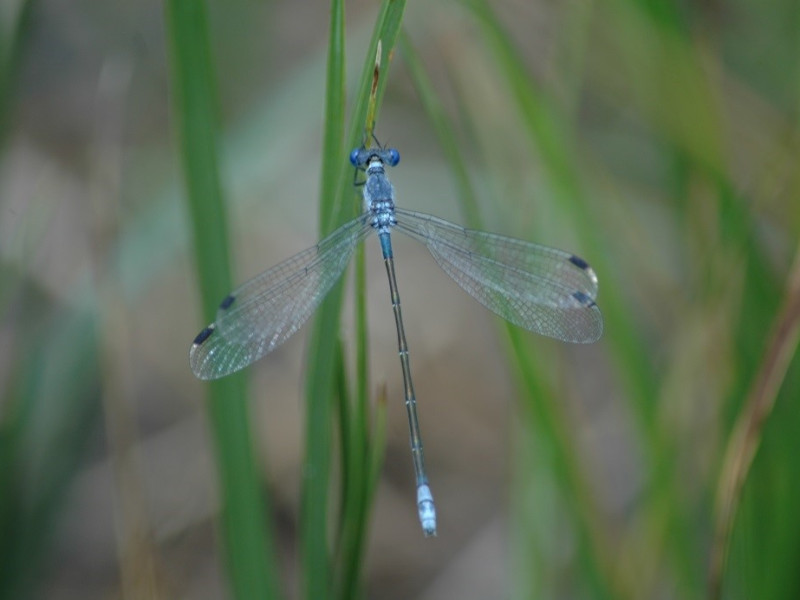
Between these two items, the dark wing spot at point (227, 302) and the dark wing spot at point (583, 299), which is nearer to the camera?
the dark wing spot at point (227, 302)

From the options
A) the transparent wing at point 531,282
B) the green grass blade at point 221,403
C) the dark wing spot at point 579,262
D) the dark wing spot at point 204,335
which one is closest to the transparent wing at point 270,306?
the dark wing spot at point 204,335

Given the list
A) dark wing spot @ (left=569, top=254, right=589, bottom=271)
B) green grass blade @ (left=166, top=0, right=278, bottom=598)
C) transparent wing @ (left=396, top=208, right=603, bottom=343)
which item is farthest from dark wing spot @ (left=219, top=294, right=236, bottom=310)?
dark wing spot @ (left=569, top=254, right=589, bottom=271)

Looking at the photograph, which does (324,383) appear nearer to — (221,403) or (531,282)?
(221,403)

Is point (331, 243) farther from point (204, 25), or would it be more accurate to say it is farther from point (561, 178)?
point (561, 178)

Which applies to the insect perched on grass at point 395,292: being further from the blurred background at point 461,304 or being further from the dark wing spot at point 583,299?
the blurred background at point 461,304

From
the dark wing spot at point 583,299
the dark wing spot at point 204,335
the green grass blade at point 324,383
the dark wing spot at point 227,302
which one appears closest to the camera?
the green grass blade at point 324,383

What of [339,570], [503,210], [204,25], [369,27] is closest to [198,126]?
[204,25]

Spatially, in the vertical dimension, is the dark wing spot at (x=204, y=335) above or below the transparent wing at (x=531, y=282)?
below
